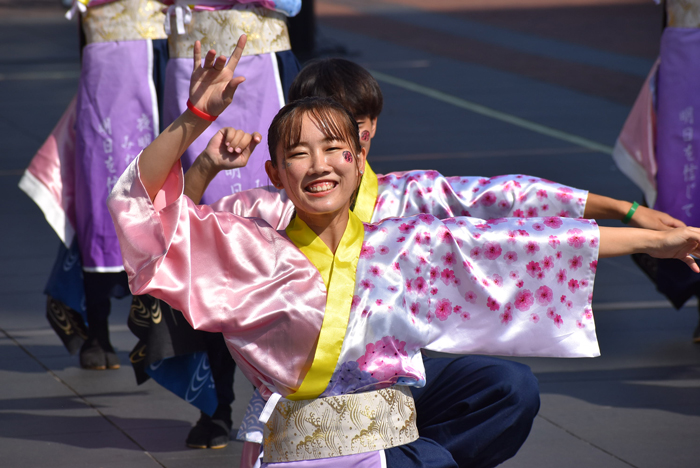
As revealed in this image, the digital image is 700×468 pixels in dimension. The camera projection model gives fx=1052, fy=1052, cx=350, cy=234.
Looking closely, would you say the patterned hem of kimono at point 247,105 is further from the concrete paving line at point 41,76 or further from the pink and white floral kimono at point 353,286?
the concrete paving line at point 41,76

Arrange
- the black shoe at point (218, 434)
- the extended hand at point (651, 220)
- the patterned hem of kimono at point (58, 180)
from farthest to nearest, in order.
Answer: the patterned hem of kimono at point (58, 180) → the black shoe at point (218, 434) → the extended hand at point (651, 220)

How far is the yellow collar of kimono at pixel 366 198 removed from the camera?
2.74 metres

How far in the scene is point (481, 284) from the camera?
7.34 feet

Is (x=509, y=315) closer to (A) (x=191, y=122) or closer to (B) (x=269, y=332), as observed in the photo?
(B) (x=269, y=332)

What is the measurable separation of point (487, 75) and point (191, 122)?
10706 mm

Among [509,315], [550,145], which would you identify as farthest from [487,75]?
[509,315]

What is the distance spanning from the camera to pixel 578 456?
10.4ft

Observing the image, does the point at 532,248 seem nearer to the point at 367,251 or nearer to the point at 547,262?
the point at 547,262

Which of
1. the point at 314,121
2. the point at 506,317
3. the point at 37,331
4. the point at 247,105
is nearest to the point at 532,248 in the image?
the point at 506,317

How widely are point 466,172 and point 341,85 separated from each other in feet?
16.0

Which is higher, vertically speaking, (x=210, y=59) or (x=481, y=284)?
(x=210, y=59)

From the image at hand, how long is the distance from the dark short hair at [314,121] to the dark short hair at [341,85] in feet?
1.74

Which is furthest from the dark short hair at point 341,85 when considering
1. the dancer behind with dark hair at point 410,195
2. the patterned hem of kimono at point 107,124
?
the patterned hem of kimono at point 107,124

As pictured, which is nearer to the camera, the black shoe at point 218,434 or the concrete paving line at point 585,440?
the concrete paving line at point 585,440
